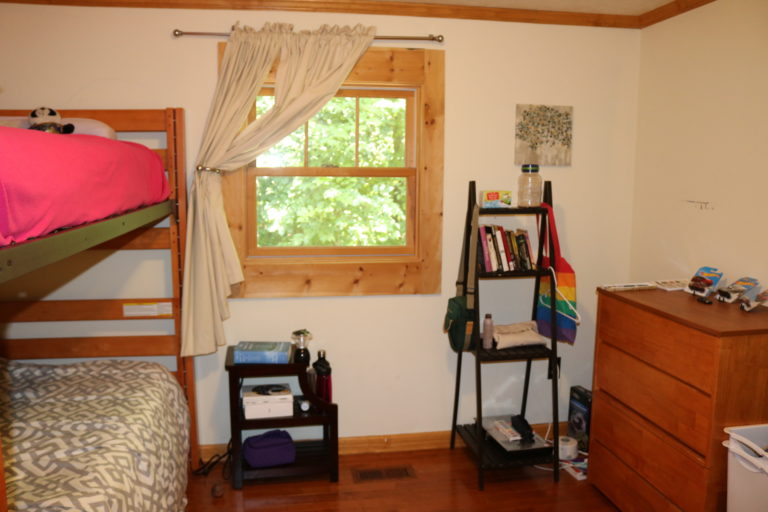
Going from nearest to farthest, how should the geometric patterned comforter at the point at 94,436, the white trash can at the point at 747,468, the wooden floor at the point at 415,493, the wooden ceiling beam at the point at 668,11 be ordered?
the geometric patterned comforter at the point at 94,436, the white trash can at the point at 747,468, the wooden floor at the point at 415,493, the wooden ceiling beam at the point at 668,11

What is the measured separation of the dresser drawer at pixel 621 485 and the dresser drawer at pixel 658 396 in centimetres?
28

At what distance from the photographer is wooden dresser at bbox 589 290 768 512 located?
2.03m

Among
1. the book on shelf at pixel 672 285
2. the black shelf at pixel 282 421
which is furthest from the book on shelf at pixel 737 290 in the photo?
the black shelf at pixel 282 421

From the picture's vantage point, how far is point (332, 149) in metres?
3.07

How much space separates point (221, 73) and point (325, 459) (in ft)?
6.56

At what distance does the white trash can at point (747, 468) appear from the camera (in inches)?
74.4

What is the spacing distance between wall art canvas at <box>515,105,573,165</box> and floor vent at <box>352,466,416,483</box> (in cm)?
175

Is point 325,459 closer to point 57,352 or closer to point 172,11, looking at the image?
point 57,352

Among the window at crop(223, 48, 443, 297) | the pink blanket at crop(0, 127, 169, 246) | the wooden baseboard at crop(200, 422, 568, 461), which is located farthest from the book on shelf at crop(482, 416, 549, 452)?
the pink blanket at crop(0, 127, 169, 246)

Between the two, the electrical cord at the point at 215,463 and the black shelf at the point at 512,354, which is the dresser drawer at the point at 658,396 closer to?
the black shelf at the point at 512,354

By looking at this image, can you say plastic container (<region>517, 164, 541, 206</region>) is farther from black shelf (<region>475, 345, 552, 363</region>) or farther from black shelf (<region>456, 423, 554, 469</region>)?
black shelf (<region>456, 423, 554, 469</region>)

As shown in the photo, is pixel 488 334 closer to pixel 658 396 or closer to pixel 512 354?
pixel 512 354

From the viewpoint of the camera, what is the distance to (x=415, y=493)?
9.09 ft

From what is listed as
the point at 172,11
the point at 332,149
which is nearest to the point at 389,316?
the point at 332,149
